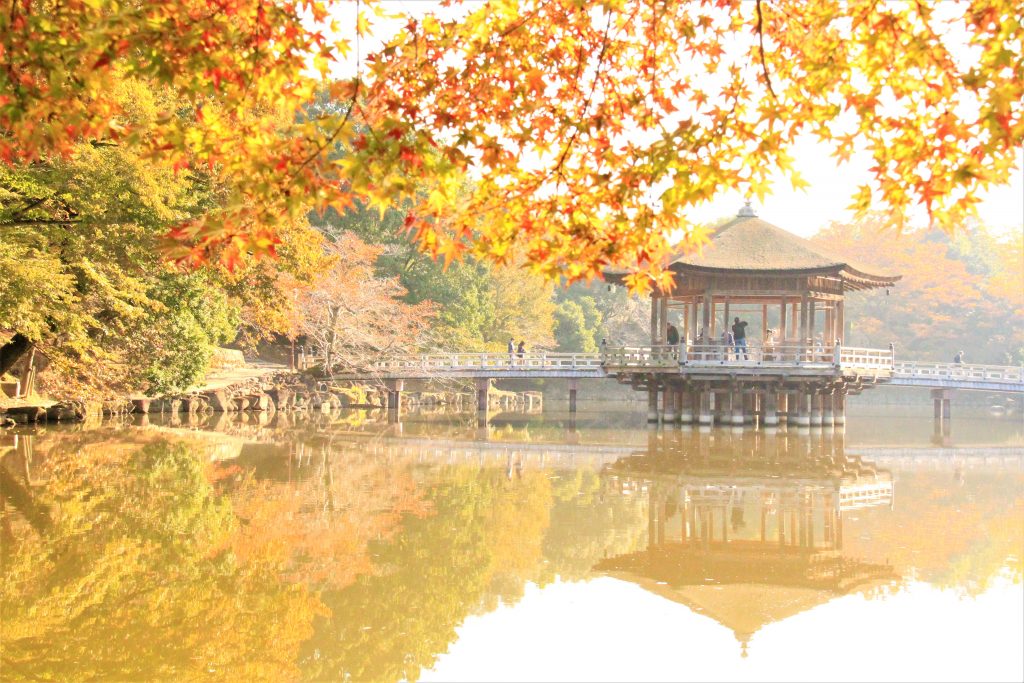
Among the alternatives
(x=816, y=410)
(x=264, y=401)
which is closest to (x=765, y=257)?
(x=816, y=410)

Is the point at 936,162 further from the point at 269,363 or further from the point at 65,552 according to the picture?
the point at 269,363

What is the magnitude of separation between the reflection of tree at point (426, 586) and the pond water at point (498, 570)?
0.08 ft

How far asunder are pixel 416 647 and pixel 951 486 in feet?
32.2

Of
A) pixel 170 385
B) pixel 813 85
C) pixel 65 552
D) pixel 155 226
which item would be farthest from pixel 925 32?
pixel 170 385

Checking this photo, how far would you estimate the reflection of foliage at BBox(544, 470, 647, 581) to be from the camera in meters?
8.14

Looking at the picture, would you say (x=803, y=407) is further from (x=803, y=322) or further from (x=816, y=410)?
(x=803, y=322)

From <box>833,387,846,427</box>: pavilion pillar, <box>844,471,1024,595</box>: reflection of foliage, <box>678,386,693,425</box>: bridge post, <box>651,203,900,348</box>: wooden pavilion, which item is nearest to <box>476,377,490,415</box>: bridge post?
<box>651,203,900,348</box>: wooden pavilion

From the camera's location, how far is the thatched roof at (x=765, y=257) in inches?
871

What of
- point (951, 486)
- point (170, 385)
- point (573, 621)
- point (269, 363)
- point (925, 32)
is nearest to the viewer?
point (925, 32)

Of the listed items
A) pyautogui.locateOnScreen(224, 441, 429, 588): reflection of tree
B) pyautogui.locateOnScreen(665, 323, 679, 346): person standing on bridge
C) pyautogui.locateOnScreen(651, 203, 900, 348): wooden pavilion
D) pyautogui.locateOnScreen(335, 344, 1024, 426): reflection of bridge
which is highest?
pyautogui.locateOnScreen(651, 203, 900, 348): wooden pavilion

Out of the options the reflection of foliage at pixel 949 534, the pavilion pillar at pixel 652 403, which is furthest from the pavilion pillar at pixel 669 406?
the reflection of foliage at pixel 949 534

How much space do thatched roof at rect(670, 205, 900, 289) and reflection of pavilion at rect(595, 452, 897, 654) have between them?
7685 millimetres

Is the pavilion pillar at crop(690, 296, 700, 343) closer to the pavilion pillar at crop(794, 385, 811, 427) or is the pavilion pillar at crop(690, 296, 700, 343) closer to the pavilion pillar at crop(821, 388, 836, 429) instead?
the pavilion pillar at crop(794, 385, 811, 427)

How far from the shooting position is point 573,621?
21.1 feet
